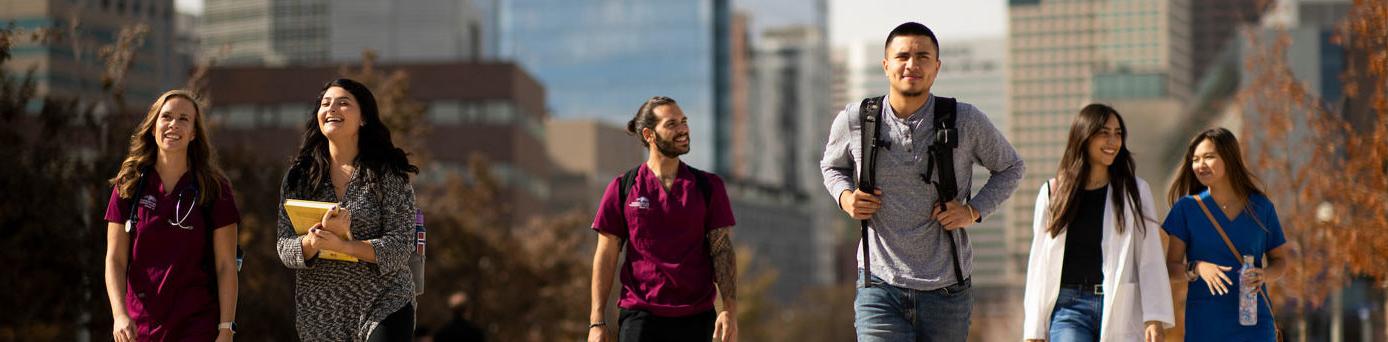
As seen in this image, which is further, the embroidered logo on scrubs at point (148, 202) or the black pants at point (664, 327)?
the black pants at point (664, 327)

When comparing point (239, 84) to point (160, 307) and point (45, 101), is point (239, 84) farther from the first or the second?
point (160, 307)

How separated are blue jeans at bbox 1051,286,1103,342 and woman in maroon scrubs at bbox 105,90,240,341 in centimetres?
356

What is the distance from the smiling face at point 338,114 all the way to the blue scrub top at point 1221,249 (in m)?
4.01

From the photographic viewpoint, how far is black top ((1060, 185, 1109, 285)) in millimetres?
8812

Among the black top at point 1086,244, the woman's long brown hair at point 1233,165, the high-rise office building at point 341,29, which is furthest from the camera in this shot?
the high-rise office building at point 341,29

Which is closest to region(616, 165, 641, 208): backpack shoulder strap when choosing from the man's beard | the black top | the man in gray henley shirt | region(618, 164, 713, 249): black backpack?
region(618, 164, 713, 249): black backpack

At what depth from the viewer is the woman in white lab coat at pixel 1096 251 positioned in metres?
8.73

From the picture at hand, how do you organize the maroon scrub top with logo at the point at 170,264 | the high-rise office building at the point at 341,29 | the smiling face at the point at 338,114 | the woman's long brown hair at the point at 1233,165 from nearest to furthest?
the maroon scrub top with logo at the point at 170,264, the smiling face at the point at 338,114, the woman's long brown hair at the point at 1233,165, the high-rise office building at the point at 341,29

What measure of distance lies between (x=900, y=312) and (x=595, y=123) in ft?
462

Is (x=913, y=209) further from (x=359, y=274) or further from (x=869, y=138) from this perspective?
(x=359, y=274)

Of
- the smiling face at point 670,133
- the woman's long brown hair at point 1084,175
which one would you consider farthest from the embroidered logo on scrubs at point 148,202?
the woman's long brown hair at point 1084,175

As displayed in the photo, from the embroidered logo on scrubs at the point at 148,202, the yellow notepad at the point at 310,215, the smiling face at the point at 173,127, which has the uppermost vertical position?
the smiling face at the point at 173,127

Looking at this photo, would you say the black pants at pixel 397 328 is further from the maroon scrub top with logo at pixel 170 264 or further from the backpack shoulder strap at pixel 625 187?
the backpack shoulder strap at pixel 625 187

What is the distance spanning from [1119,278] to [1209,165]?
1208mm
